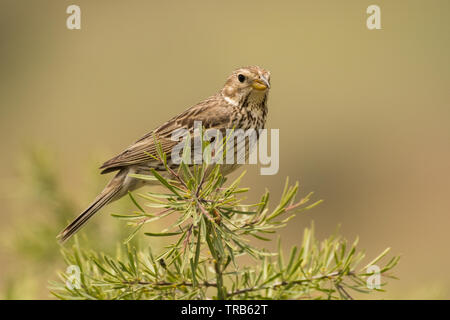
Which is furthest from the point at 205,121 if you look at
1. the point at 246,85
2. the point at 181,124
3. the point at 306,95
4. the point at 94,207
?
the point at 306,95

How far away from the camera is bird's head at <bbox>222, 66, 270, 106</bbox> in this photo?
3232 millimetres

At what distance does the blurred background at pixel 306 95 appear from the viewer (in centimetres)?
892

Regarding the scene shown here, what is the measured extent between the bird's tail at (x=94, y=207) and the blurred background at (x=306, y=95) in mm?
4545

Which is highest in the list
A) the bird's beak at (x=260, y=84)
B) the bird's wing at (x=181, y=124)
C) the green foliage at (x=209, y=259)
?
the bird's beak at (x=260, y=84)

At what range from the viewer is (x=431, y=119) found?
10.8m

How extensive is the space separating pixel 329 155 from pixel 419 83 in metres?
3.01

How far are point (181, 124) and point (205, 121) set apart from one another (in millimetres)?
135

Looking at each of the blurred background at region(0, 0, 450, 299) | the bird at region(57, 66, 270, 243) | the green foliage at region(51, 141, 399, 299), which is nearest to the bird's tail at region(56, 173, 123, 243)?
the bird at region(57, 66, 270, 243)

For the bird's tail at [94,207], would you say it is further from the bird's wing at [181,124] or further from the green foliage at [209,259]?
the green foliage at [209,259]

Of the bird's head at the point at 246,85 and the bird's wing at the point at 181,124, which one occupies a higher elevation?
the bird's head at the point at 246,85

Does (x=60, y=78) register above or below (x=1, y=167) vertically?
above

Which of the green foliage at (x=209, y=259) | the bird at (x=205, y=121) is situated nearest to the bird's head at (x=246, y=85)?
the bird at (x=205, y=121)

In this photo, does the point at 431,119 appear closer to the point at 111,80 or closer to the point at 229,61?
the point at 229,61
